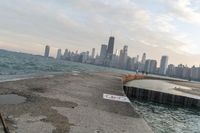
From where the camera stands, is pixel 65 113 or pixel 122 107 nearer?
pixel 65 113

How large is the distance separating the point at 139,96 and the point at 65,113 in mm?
30355

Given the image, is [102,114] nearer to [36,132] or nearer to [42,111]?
[42,111]

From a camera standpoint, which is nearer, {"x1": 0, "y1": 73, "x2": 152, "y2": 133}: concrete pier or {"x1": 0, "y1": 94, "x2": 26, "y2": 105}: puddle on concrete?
{"x1": 0, "y1": 73, "x2": 152, "y2": 133}: concrete pier

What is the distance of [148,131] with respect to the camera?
10.2 m

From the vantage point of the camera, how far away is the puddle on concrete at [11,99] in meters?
11.8

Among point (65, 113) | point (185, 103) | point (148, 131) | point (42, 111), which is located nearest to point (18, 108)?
point (42, 111)

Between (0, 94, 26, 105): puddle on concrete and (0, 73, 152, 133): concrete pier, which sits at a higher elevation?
(0, 94, 26, 105): puddle on concrete

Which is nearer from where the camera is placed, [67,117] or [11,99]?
[67,117]

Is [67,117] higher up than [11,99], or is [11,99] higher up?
[11,99]

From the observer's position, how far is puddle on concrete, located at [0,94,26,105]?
1176 cm

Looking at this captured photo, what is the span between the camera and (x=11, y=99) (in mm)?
12398

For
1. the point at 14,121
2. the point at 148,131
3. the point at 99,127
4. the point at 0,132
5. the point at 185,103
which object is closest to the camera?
the point at 0,132

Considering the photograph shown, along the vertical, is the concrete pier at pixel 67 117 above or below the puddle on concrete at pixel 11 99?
below

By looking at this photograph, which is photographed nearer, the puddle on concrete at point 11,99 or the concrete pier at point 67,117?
the concrete pier at point 67,117
